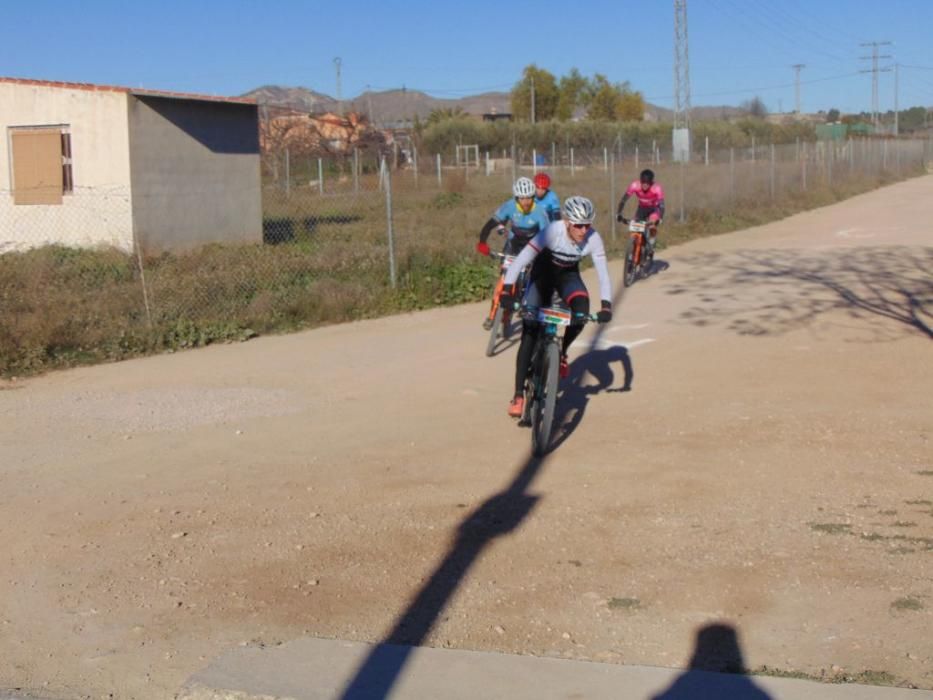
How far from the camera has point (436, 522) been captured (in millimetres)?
6297

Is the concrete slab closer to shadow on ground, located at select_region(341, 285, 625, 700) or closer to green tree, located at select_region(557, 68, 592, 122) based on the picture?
shadow on ground, located at select_region(341, 285, 625, 700)

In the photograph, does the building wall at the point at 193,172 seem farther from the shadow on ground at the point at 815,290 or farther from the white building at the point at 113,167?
the shadow on ground at the point at 815,290

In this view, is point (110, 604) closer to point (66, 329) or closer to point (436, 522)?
point (436, 522)

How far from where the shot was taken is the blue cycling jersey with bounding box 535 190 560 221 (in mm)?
11641

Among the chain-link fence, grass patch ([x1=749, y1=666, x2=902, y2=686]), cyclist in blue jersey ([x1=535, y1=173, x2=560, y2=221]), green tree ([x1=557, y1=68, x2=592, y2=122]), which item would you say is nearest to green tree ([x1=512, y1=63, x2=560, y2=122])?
green tree ([x1=557, y1=68, x2=592, y2=122])

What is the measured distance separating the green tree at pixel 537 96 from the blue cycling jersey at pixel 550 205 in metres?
85.5

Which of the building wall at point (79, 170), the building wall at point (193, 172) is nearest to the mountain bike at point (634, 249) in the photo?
the building wall at point (193, 172)

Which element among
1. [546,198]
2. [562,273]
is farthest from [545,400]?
[546,198]

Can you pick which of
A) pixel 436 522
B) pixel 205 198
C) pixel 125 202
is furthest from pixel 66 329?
pixel 205 198

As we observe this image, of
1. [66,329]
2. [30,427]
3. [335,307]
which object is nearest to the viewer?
[30,427]

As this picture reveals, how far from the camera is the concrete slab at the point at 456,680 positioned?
4.21 m

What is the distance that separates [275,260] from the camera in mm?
15977

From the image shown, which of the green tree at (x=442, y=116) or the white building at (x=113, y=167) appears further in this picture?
the green tree at (x=442, y=116)

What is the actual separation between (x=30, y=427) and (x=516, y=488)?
153 inches
